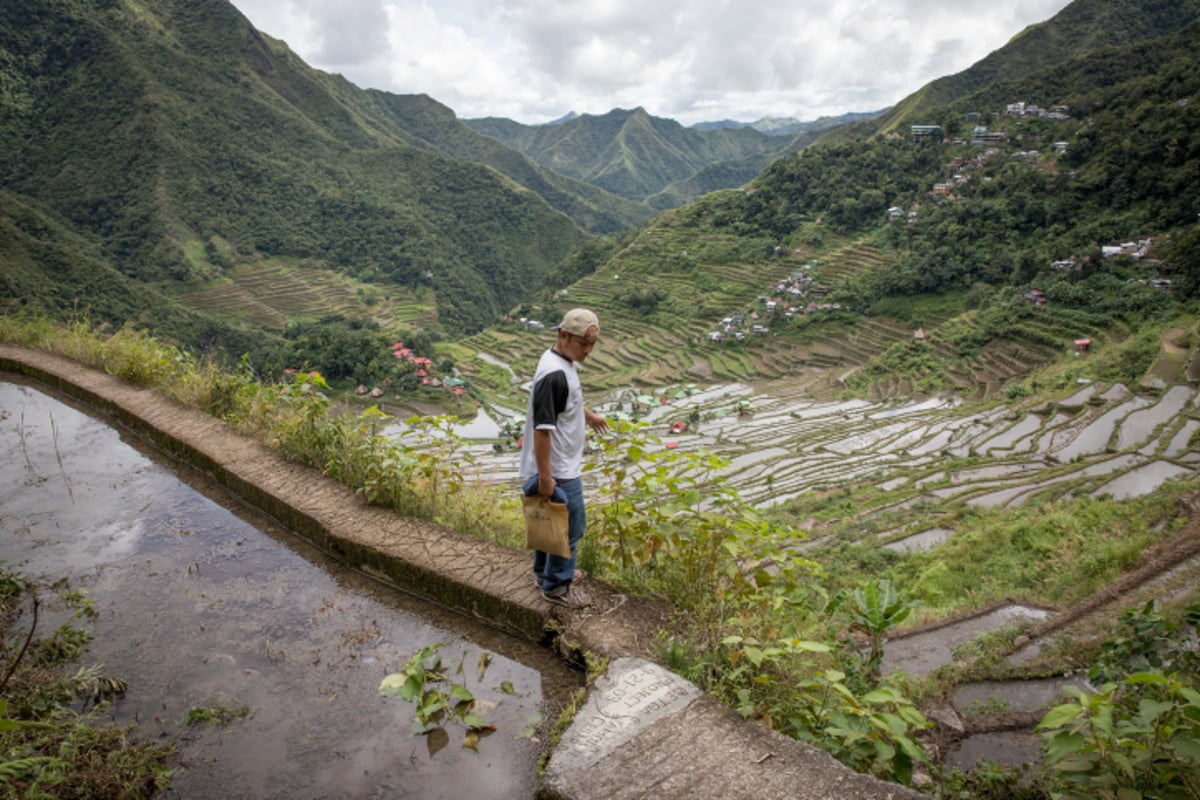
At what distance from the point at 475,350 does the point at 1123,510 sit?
127 feet

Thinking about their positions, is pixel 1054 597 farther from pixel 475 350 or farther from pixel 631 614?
pixel 475 350

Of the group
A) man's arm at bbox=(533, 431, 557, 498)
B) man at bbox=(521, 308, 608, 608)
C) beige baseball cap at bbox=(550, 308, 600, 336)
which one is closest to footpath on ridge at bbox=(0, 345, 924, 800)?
man at bbox=(521, 308, 608, 608)

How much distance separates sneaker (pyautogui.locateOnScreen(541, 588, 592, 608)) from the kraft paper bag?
0.24m

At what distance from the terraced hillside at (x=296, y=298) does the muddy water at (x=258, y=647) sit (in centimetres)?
5196

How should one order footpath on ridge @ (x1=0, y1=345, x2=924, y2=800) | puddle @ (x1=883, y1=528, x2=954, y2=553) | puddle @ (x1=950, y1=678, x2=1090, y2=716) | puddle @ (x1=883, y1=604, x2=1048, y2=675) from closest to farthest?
footpath on ridge @ (x1=0, y1=345, x2=924, y2=800) < puddle @ (x1=950, y1=678, x2=1090, y2=716) < puddle @ (x1=883, y1=604, x2=1048, y2=675) < puddle @ (x1=883, y1=528, x2=954, y2=553)

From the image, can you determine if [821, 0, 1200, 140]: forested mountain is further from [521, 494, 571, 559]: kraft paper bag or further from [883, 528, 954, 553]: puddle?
[521, 494, 571, 559]: kraft paper bag

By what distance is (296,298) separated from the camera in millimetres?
56125

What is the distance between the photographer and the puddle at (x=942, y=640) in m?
5.68

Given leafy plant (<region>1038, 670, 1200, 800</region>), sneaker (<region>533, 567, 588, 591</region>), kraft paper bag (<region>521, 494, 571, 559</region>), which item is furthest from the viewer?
sneaker (<region>533, 567, 588, 591</region>)

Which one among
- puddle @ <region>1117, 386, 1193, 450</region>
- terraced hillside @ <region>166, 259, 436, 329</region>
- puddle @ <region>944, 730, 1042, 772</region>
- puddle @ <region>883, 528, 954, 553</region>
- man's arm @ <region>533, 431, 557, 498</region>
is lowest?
puddle @ <region>883, 528, 954, 553</region>

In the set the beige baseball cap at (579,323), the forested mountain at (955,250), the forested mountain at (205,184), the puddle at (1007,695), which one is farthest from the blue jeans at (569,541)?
the forested mountain at (205,184)

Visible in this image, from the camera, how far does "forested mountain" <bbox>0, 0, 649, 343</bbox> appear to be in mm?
51969

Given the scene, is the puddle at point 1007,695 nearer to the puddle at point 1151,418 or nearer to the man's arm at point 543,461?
the man's arm at point 543,461

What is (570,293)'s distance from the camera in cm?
4994
